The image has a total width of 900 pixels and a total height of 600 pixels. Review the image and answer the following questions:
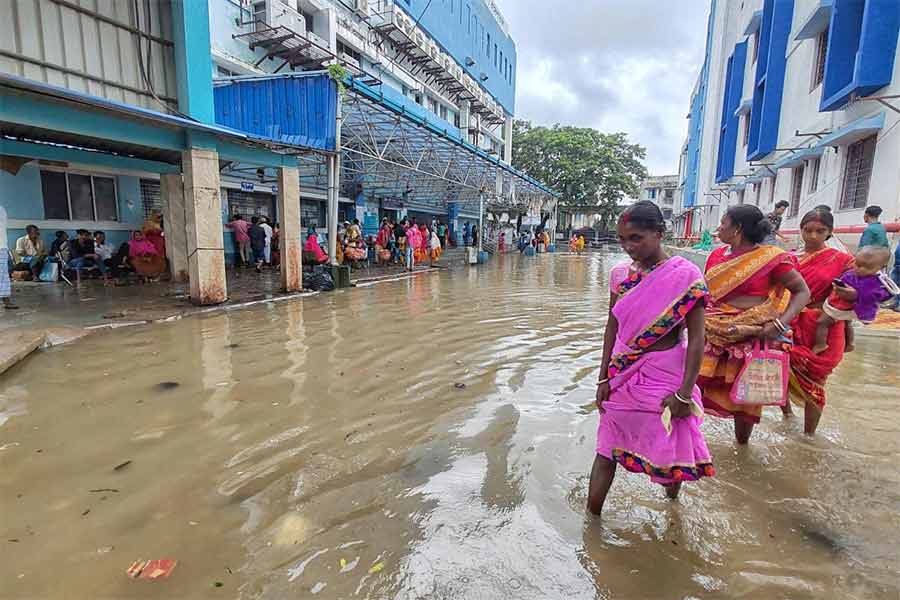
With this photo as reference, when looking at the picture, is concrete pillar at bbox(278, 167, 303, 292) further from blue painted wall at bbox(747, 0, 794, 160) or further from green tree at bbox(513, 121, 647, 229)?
green tree at bbox(513, 121, 647, 229)

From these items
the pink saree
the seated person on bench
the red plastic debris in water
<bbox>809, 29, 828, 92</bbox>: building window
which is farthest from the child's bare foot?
<bbox>809, 29, 828, 92</bbox>: building window

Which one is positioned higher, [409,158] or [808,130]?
[808,130]

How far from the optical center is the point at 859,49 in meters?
9.05

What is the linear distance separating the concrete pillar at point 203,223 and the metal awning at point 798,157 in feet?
43.2

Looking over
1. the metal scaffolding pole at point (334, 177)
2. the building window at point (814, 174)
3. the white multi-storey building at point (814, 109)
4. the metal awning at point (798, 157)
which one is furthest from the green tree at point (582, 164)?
the metal scaffolding pole at point (334, 177)

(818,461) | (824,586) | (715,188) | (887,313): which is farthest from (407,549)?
(715,188)

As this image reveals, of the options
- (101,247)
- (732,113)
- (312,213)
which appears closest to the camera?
(101,247)

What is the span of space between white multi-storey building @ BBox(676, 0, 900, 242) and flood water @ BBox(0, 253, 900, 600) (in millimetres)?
6982

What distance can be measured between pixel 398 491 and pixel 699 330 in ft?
5.73

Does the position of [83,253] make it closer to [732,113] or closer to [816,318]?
[816,318]

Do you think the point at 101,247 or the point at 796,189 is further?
the point at 796,189

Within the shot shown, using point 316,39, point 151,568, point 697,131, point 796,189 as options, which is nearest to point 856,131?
point 796,189

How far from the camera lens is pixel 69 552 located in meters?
2.06

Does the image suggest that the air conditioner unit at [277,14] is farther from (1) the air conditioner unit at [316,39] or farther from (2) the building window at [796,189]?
(2) the building window at [796,189]
